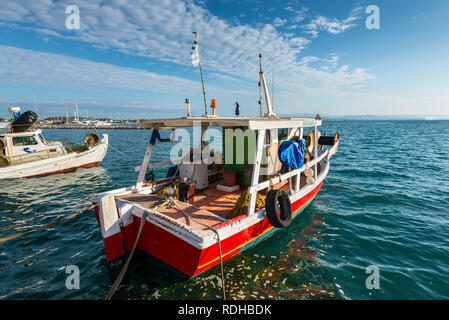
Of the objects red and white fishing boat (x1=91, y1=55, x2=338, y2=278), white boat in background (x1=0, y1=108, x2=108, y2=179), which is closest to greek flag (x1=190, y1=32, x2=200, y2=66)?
red and white fishing boat (x1=91, y1=55, x2=338, y2=278)

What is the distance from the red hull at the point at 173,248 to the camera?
15.3ft

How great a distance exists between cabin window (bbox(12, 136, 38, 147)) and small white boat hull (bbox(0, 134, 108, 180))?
77.9 inches

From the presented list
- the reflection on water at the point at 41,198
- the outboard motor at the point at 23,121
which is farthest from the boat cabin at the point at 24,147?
the reflection on water at the point at 41,198

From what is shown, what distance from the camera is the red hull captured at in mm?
4648

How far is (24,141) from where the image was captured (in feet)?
Answer: 55.0

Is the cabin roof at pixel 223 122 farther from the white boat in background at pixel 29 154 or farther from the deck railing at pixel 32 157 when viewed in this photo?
the deck railing at pixel 32 157

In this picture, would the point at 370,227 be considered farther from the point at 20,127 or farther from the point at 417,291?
the point at 20,127

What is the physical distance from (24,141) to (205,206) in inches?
711

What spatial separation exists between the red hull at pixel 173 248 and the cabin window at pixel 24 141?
1758 cm

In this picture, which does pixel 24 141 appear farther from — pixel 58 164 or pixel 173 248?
pixel 173 248

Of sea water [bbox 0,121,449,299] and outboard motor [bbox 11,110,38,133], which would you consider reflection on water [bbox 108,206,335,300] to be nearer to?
sea water [bbox 0,121,449,299]

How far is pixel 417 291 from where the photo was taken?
518 cm
